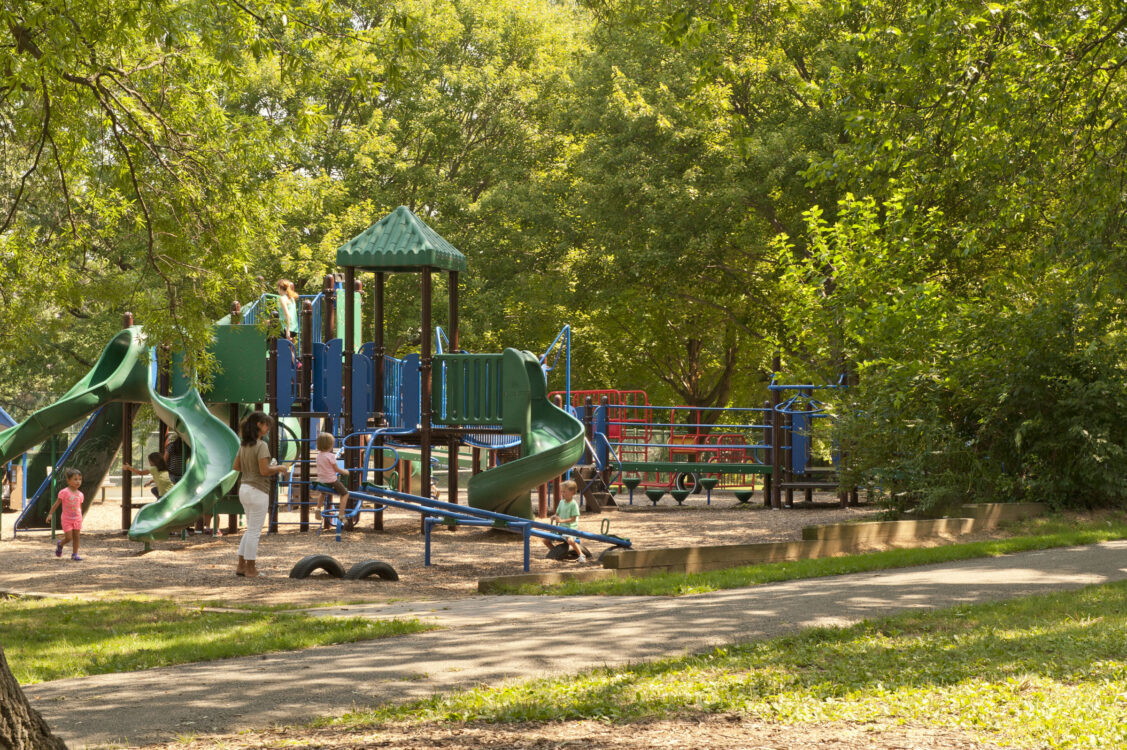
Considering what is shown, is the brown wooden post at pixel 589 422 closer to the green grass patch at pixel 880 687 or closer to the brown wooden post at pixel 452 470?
the brown wooden post at pixel 452 470

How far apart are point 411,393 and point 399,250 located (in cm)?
233

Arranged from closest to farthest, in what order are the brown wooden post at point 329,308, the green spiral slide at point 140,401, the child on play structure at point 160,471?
the green spiral slide at point 140,401, the child on play structure at point 160,471, the brown wooden post at point 329,308

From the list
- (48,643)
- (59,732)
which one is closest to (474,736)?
(59,732)

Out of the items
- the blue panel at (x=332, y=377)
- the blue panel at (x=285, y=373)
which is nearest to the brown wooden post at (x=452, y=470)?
the blue panel at (x=332, y=377)

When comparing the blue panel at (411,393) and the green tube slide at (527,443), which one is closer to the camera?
the green tube slide at (527,443)

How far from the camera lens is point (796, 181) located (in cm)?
2669

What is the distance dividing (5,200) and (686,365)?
2312 centimetres

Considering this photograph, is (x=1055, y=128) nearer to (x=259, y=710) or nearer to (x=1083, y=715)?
(x=1083, y=715)

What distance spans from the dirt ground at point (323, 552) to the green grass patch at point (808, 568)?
4.92 feet

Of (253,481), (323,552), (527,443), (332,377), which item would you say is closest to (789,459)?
(527,443)

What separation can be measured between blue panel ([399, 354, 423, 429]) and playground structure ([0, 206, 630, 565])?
23mm

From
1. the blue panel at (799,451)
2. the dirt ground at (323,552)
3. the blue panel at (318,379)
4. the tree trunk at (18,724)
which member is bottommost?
the dirt ground at (323,552)

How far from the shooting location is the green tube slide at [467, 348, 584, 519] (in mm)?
16672

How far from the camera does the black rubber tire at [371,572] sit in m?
12.4
